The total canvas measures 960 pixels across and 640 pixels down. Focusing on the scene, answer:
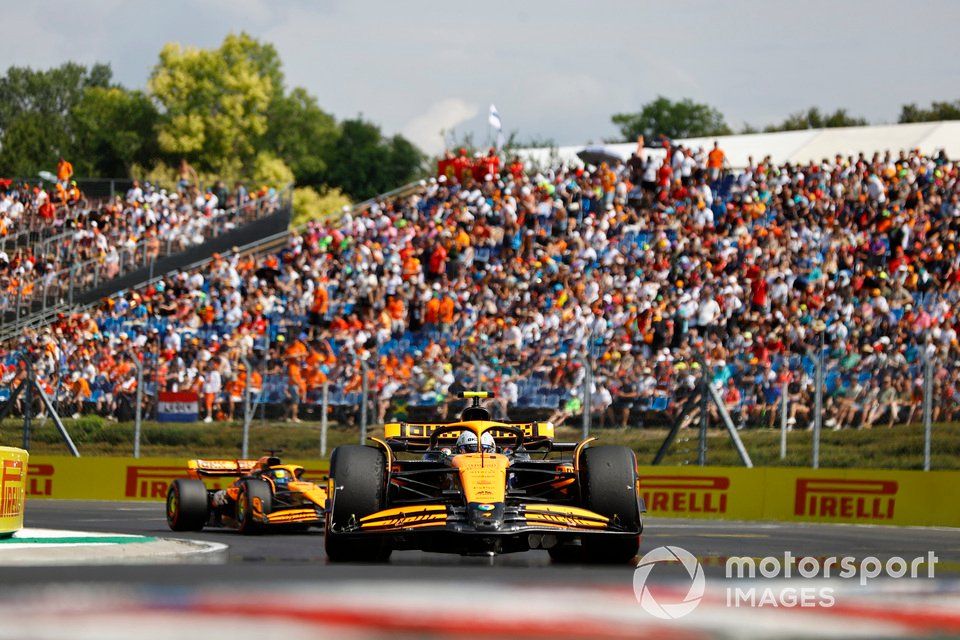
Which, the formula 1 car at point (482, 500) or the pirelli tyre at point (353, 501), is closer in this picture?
the formula 1 car at point (482, 500)

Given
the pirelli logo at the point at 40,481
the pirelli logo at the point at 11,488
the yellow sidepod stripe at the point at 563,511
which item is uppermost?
the yellow sidepod stripe at the point at 563,511

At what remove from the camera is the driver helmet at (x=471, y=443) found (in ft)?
41.5

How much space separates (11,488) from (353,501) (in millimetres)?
4195

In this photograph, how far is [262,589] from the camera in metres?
8.04

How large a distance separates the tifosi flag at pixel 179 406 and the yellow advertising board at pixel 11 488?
374 inches

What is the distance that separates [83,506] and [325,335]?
5.82m

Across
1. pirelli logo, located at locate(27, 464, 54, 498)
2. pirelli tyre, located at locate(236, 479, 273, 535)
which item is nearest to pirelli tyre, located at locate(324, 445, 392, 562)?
pirelli tyre, located at locate(236, 479, 273, 535)

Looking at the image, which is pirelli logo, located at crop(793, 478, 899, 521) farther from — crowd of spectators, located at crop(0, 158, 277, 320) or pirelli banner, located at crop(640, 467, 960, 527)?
crowd of spectators, located at crop(0, 158, 277, 320)

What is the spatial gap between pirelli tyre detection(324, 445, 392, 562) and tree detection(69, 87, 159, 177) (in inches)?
2778

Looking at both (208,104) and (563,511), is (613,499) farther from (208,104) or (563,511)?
(208,104)

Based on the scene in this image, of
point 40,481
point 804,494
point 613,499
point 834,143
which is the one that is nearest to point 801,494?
point 804,494

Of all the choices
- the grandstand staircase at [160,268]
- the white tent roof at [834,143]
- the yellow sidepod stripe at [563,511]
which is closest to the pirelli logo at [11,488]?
the yellow sidepod stripe at [563,511]

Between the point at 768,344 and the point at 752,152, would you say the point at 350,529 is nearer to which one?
the point at 768,344

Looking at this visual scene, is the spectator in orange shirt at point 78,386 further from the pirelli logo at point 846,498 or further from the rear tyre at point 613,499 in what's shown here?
the rear tyre at point 613,499
